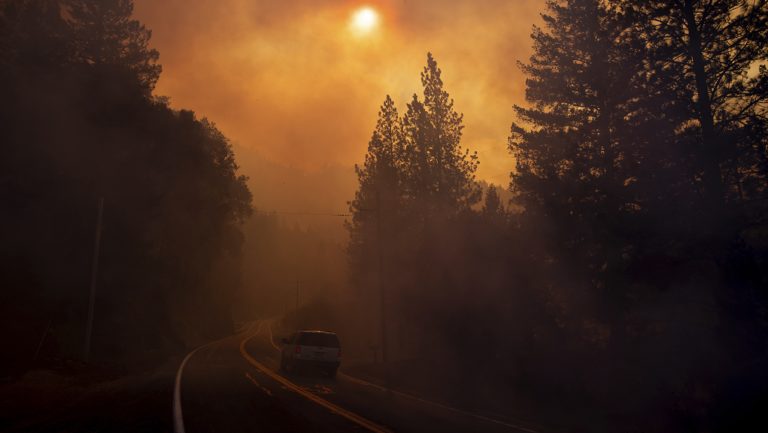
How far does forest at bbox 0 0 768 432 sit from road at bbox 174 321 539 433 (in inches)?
131

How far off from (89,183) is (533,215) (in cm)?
3039

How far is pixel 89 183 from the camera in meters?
36.7

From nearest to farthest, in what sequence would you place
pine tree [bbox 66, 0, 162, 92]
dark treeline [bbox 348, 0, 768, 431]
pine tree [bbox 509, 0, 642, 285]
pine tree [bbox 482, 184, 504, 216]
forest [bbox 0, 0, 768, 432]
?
1. dark treeline [bbox 348, 0, 768, 431]
2. forest [bbox 0, 0, 768, 432]
3. pine tree [bbox 509, 0, 642, 285]
4. pine tree [bbox 482, 184, 504, 216]
5. pine tree [bbox 66, 0, 162, 92]

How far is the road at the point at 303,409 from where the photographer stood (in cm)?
1080

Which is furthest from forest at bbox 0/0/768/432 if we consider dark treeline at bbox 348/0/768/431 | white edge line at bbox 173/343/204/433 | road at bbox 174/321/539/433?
white edge line at bbox 173/343/204/433

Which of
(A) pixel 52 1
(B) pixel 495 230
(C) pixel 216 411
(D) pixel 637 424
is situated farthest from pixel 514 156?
(A) pixel 52 1

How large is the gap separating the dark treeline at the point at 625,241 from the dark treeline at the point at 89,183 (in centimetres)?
2159

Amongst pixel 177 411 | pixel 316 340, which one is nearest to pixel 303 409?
pixel 177 411

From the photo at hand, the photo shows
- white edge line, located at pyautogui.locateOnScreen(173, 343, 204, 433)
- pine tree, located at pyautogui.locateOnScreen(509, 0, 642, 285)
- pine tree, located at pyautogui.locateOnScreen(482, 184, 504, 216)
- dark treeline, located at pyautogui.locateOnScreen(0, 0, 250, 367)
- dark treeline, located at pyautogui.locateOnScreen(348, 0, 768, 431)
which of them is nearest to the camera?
white edge line, located at pyautogui.locateOnScreen(173, 343, 204, 433)

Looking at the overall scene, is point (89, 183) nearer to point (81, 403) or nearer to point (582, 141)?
point (81, 403)

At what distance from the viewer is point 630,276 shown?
20609mm

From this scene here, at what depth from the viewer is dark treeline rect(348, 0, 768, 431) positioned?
49.9 ft

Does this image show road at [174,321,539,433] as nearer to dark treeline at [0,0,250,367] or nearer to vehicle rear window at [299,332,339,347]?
vehicle rear window at [299,332,339,347]

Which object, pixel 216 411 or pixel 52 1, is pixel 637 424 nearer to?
pixel 216 411
